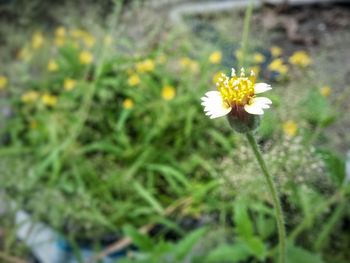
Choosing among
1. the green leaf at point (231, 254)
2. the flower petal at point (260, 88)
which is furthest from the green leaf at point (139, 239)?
the flower petal at point (260, 88)

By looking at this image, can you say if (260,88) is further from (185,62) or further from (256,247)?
(185,62)

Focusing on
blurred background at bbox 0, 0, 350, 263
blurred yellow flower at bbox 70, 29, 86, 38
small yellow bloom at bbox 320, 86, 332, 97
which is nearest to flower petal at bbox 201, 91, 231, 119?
blurred background at bbox 0, 0, 350, 263

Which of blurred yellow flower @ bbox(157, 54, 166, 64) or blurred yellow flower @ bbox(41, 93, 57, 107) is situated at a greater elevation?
blurred yellow flower @ bbox(157, 54, 166, 64)

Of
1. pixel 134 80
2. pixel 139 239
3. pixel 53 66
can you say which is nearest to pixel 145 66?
pixel 134 80

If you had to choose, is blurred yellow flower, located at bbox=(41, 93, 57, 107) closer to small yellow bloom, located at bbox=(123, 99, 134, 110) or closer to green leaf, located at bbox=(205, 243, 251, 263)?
small yellow bloom, located at bbox=(123, 99, 134, 110)

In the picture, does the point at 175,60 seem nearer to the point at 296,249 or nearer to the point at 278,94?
the point at 278,94

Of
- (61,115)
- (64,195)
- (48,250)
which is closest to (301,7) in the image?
(61,115)

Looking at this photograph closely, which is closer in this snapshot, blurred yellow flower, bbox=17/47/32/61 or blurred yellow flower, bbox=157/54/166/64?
blurred yellow flower, bbox=157/54/166/64

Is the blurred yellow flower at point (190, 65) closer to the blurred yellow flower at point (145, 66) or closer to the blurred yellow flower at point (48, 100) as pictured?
the blurred yellow flower at point (145, 66)
